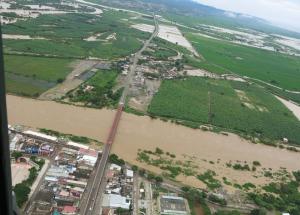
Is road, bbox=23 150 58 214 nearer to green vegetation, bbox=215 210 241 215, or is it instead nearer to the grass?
green vegetation, bbox=215 210 241 215

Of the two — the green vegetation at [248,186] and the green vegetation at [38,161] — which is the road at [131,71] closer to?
the green vegetation at [38,161]

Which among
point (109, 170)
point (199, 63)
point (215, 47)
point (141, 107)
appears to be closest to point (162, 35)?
point (215, 47)

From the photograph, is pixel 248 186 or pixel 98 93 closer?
pixel 248 186

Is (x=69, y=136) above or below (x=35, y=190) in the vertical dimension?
below

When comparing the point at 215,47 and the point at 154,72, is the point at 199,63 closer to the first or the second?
the point at 154,72

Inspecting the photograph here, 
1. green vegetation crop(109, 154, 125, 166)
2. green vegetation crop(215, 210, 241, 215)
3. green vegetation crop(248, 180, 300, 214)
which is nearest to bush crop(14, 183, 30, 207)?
green vegetation crop(109, 154, 125, 166)

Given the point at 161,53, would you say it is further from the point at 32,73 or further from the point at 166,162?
the point at 166,162

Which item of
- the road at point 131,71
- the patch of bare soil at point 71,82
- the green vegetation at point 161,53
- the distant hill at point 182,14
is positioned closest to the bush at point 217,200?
the road at point 131,71

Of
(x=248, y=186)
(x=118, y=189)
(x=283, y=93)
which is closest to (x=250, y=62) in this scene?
(x=283, y=93)

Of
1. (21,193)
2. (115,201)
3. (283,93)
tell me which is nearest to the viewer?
(21,193)
